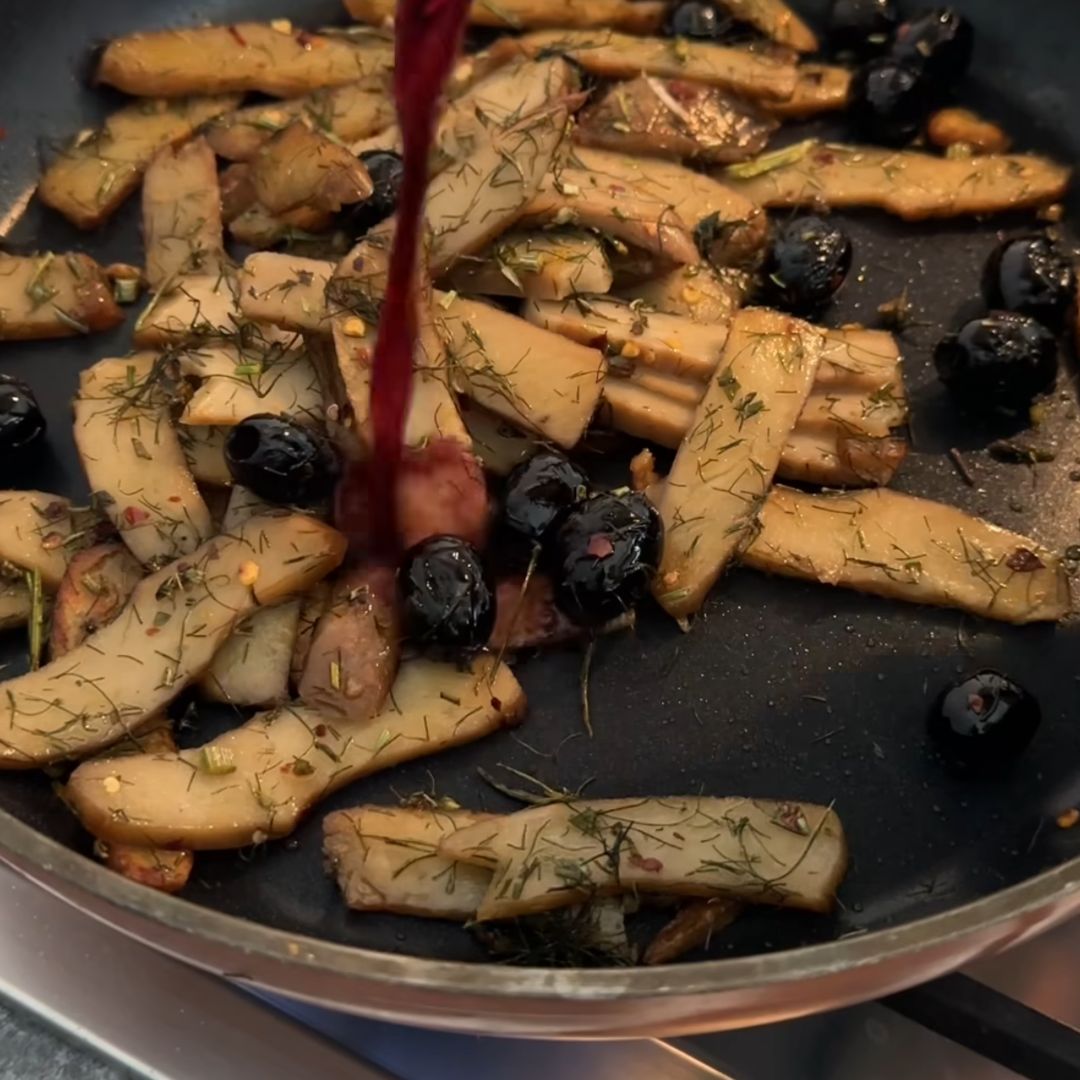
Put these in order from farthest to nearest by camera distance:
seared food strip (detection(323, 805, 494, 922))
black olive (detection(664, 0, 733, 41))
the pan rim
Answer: black olive (detection(664, 0, 733, 41)) → seared food strip (detection(323, 805, 494, 922)) → the pan rim

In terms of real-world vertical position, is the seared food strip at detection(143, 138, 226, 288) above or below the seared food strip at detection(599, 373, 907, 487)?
above

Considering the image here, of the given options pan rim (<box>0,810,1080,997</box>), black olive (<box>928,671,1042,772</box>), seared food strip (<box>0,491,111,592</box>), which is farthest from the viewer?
seared food strip (<box>0,491,111,592</box>)

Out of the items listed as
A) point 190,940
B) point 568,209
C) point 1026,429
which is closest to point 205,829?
point 190,940

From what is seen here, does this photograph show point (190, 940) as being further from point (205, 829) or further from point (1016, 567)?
point (1016, 567)

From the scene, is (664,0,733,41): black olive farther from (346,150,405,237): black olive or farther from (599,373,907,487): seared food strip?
(599,373,907,487): seared food strip

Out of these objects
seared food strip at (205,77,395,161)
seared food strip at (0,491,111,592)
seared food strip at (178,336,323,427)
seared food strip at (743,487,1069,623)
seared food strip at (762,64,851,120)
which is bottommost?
seared food strip at (0,491,111,592)

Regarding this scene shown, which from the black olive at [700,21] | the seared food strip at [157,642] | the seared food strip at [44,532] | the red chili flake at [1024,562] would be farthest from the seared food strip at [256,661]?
the black olive at [700,21]

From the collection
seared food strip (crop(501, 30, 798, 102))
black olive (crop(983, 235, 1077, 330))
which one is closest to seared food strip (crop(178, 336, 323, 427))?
seared food strip (crop(501, 30, 798, 102))

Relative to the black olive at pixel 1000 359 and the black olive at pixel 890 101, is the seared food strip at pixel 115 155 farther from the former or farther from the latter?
the black olive at pixel 1000 359
